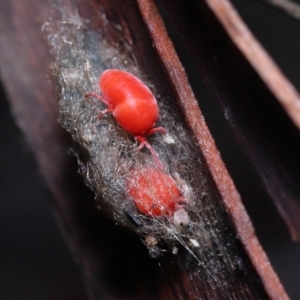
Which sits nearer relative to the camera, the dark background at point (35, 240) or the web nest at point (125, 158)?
the web nest at point (125, 158)

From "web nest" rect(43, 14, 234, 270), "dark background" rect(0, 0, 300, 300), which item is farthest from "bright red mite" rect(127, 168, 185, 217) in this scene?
"dark background" rect(0, 0, 300, 300)

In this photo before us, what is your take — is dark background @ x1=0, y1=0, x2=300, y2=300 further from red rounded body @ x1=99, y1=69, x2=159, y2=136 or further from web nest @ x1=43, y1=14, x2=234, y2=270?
red rounded body @ x1=99, y1=69, x2=159, y2=136

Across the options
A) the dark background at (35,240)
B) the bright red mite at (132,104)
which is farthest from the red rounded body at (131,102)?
the dark background at (35,240)

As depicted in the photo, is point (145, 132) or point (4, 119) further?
point (4, 119)

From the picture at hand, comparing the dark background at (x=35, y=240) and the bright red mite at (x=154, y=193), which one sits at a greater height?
the dark background at (x=35, y=240)

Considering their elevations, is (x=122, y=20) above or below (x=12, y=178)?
below

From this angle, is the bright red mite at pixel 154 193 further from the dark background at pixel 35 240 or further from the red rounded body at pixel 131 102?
the dark background at pixel 35 240

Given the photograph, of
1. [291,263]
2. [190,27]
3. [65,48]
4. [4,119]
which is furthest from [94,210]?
[291,263]

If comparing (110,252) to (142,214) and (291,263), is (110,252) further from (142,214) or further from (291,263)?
(291,263)
